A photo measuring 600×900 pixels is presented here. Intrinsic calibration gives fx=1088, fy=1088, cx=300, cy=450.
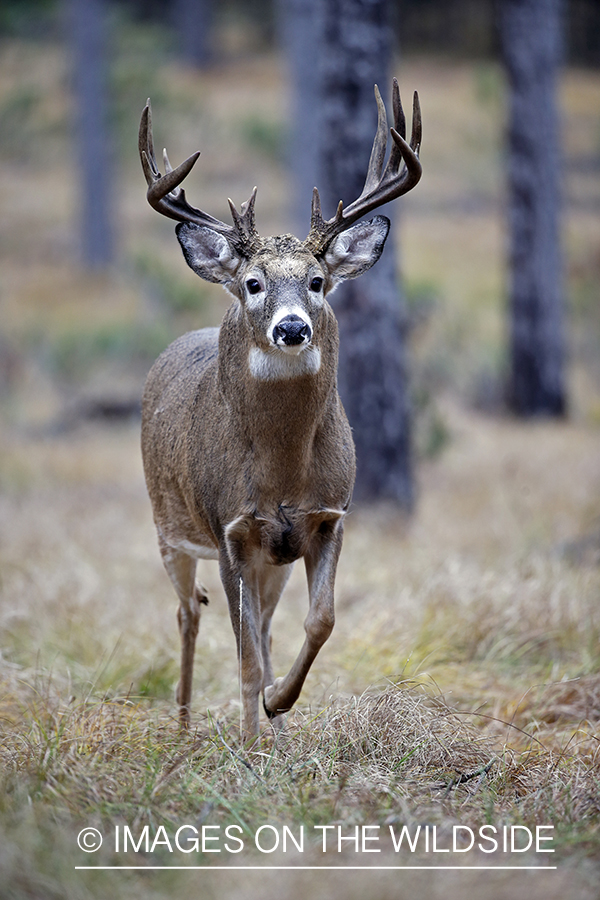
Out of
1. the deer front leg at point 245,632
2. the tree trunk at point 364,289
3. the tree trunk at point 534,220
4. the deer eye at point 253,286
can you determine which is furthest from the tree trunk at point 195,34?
the deer front leg at point 245,632

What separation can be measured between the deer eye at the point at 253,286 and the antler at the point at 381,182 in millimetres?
263

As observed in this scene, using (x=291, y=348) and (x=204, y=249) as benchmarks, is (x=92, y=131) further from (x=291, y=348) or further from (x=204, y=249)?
(x=291, y=348)

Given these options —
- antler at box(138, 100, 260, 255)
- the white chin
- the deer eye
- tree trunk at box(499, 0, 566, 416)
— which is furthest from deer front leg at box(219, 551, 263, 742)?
tree trunk at box(499, 0, 566, 416)

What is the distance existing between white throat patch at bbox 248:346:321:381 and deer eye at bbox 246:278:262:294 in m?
0.21

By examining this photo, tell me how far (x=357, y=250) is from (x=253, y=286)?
513 mm

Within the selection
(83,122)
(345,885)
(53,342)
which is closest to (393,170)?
(345,885)

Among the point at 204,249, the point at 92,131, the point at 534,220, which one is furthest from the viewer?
the point at 92,131

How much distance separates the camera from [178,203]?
169 inches

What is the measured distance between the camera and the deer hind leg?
4.87m

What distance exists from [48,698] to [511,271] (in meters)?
10.1

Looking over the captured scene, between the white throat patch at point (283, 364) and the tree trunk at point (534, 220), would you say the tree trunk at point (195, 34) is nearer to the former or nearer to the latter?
the tree trunk at point (534, 220)

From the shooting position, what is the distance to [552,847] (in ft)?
10.1

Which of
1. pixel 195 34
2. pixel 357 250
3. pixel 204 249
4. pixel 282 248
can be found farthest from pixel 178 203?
pixel 195 34

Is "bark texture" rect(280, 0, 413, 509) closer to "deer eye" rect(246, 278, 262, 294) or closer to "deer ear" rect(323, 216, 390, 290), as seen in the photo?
"deer ear" rect(323, 216, 390, 290)
